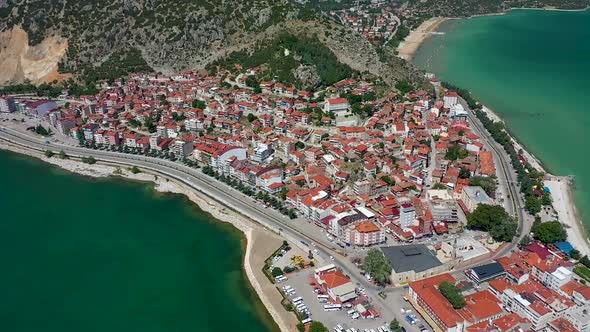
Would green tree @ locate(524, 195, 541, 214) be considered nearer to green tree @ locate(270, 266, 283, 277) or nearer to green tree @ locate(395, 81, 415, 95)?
green tree @ locate(270, 266, 283, 277)

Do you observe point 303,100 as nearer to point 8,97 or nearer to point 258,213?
point 258,213

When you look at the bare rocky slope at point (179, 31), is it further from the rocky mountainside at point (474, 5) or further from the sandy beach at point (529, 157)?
the rocky mountainside at point (474, 5)

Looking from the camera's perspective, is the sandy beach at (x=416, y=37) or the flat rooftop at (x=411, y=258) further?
the sandy beach at (x=416, y=37)

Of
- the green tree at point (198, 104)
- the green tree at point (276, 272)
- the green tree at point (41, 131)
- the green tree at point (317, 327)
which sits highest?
the green tree at point (198, 104)

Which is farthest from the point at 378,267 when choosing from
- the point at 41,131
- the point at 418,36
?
the point at 418,36

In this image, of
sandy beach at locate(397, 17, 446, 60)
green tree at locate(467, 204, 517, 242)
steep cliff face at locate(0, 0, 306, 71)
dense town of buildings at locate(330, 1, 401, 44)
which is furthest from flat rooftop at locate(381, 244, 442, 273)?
dense town of buildings at locate(330, 1, 401, 44)

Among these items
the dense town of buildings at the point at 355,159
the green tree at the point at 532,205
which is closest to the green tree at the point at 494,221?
the dense town of buildings at the point at 355,159
